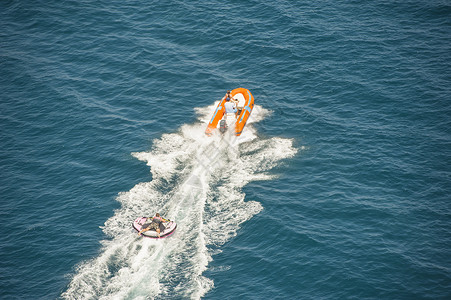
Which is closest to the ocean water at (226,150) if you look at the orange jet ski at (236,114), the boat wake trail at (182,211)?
the boat wake trail at (182,211)

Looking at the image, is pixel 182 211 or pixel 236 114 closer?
pixel 182 211

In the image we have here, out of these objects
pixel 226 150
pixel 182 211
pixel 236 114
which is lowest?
pixel 182 211

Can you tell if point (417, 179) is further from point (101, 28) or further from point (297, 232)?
point (101, 28)

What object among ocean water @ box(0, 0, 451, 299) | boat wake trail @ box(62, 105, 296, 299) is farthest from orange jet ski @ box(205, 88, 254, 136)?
ocean water @ box(0, 0, 451, 299)

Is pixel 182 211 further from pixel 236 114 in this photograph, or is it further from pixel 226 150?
pixel 236 114

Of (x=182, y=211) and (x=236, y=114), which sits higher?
(x=236, y=114)

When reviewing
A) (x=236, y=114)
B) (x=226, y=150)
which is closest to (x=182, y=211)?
(x=226, y=150)

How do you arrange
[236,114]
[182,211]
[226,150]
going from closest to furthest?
[182,211] → [226,150] → [236,114]

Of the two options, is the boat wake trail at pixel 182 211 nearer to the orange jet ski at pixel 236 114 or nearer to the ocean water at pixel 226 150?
the ocean water at pixel 226 150

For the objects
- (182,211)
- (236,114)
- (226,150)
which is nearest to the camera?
(182,211)

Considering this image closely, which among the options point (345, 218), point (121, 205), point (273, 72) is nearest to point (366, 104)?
point (273, 72)
